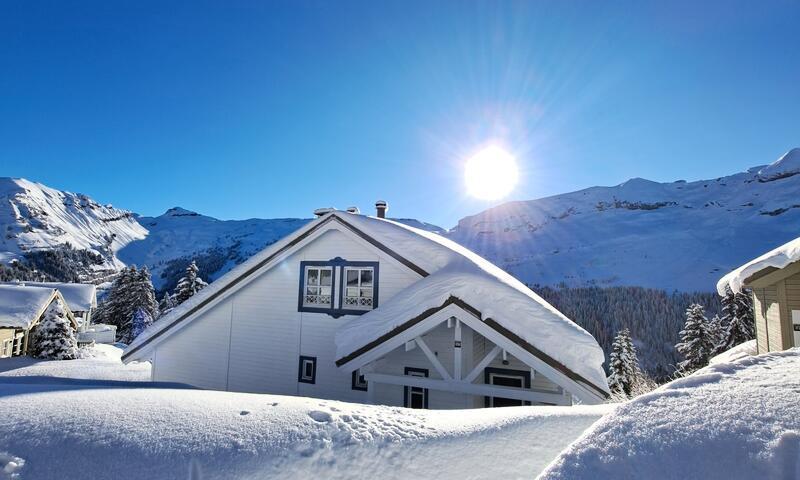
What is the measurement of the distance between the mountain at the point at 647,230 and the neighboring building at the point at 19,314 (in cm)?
8407

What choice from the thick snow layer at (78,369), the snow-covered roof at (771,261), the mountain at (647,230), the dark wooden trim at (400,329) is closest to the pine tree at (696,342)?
the snow-covered roof at (771,261)

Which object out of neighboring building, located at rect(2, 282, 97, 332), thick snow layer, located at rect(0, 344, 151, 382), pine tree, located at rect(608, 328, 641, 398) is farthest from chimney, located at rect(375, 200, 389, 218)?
neighboring building, located at rect(2, 282, 97, 332)

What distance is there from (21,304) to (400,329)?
118 ft

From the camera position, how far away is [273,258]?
1284cm

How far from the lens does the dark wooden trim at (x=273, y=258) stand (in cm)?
1134

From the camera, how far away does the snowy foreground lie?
119 inches

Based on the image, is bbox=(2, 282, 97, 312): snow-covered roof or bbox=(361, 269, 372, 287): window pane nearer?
bbox=(361, 269, 372, 287): window pane

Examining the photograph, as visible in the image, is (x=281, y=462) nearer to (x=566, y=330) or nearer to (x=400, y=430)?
(x=400, y=430)

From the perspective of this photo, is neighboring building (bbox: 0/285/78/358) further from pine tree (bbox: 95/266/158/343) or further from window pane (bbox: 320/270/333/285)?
window pane (bbox: 320/270/333/285)

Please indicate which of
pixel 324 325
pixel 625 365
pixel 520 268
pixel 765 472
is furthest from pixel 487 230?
pixel 765 472

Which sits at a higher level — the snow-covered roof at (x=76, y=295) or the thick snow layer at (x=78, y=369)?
the snow-covered roof at (x=76, y=295)

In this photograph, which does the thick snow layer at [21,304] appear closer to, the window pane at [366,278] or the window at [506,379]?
the window pane at [366,278]

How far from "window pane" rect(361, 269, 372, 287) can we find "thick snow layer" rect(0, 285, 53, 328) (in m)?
31.0

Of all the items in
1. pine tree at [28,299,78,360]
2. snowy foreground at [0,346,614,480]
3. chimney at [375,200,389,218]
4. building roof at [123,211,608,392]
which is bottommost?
pine tree at [28,299,78,360]
